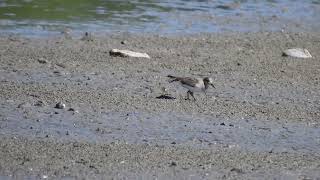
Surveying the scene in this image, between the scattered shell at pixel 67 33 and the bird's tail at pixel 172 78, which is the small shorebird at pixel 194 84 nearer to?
the bird's tail at pixel 172 78

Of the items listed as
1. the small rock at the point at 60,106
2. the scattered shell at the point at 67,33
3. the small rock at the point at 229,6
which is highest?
the small rock at the point at 60,106

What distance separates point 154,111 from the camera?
11.7 m

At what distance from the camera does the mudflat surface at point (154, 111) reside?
9312 mm

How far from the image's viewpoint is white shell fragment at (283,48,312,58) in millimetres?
16359

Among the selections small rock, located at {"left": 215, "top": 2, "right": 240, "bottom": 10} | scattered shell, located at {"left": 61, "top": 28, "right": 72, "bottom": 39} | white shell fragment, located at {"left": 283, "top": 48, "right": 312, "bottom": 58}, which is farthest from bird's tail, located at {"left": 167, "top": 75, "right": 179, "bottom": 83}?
small rock, located at {"left": 215, "top": 2, "right": 240, "bottom": 10}

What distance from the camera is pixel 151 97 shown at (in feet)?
41.2

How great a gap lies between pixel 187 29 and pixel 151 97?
655cm

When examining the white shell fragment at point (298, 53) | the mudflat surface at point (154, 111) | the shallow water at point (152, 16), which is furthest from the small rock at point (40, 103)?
the white shell fragment at point (298, 53)

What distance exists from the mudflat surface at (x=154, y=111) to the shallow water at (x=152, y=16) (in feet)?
4.51

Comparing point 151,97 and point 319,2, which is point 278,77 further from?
point 319,2

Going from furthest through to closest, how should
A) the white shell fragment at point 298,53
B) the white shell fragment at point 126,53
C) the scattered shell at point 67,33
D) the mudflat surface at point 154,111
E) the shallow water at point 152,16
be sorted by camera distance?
the shallow water at point 152,16
the scattered shell at point 67,33
the white shell fragment at point 298,53
the white shell fragment at point 126,53
the mudflat surface at point 154,111

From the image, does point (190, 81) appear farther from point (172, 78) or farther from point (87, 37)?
point (87, 37)

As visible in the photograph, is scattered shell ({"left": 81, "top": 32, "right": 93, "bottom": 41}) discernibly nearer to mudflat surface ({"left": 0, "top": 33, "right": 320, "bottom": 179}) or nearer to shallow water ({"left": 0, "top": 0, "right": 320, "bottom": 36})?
mudflat surface ({"left": 0, "top": 33, "right": 320, "bottom": 179})

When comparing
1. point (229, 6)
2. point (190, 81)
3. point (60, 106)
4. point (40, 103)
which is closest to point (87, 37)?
point (190, 81)
